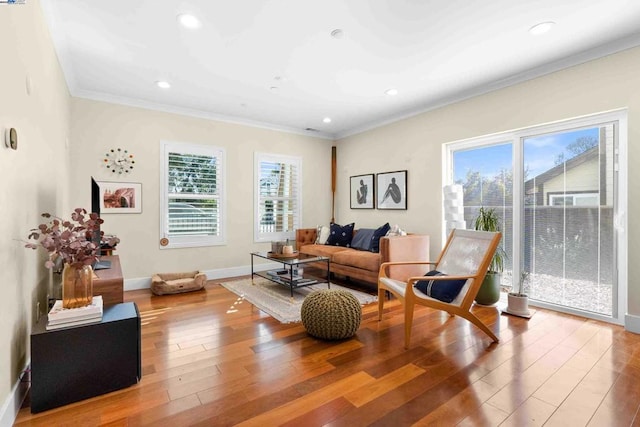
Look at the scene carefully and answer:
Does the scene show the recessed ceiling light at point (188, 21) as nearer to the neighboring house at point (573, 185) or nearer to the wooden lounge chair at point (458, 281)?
the wooden lounge chair at point (458, 281)

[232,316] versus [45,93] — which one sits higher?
[45,93]

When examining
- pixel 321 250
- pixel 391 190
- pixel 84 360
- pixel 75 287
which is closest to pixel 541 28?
pixel 391 190

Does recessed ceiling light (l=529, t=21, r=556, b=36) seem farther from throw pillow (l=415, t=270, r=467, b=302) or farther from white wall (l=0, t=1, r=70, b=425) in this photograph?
white wall (l=0, t=1, r=70, b=425)

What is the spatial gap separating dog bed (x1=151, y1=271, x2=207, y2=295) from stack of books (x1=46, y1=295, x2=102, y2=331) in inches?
85.4

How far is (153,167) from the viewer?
451 cm

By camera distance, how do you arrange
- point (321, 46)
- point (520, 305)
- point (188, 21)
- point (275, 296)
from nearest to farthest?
point (188, 21), point (321, 46), point (520, 305), point (275, 296)

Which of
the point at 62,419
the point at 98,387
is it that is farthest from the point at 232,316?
the point at 62,419

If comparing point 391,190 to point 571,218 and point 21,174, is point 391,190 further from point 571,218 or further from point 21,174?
point 21,174

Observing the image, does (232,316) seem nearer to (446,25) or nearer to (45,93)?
(45,93)

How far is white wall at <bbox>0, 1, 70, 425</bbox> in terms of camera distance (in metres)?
1.55

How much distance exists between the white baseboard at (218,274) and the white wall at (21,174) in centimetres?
200

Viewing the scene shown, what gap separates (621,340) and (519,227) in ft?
4.53

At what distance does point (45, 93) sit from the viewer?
2.47 m

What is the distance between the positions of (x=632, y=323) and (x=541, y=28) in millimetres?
2690
